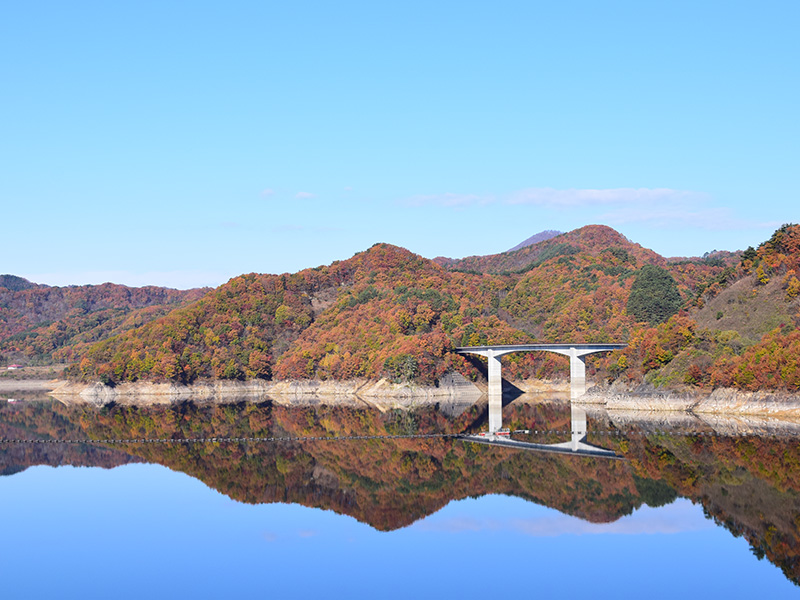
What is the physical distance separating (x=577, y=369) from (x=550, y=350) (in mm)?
6882

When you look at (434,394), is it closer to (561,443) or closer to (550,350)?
(550,350)

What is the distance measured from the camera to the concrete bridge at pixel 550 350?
128 metres

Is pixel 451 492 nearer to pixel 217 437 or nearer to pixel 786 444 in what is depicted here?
pixel 786 444

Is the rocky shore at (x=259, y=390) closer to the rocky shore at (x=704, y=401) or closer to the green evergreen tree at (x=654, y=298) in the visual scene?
the green evergreen tree at (x=654, y=298)

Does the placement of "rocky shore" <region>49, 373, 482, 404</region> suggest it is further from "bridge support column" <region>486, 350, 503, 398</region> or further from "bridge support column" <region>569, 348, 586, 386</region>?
"bridge support column" <region>569, 348, 586, 386</region>

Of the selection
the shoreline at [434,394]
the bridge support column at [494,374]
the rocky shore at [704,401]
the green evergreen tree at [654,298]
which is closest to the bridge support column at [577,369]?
the shoreline at [434,394]

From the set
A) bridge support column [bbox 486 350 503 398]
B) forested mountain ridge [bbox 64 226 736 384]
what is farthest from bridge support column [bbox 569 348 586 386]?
forested mountain ridge [bbox 64 226 736 384]

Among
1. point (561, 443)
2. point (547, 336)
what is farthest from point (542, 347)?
point (561, 443)

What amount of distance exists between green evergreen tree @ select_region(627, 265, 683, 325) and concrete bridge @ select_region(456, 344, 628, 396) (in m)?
25.9

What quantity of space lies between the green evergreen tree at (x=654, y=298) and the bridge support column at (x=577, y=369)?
101 ft

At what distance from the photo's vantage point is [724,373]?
89375 mm

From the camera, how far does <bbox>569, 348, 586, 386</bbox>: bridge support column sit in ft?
420

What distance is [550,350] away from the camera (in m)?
134

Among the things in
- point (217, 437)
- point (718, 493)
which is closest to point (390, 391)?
point (217, 437)
